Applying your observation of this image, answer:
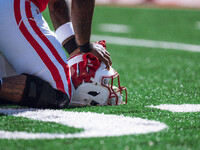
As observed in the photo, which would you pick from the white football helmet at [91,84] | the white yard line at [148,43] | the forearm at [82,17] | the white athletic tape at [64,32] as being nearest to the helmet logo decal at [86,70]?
the white football helmet at [91,84]

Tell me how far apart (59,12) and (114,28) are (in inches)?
239

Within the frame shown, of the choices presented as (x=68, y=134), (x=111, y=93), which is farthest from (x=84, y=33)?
(x=68, y=134)

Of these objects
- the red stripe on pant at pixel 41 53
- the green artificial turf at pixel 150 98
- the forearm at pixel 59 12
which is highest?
the forearm at pixel 59 12

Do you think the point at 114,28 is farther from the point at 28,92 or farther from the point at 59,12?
the point at 28,92

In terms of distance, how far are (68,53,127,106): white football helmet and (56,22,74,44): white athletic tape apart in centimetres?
26

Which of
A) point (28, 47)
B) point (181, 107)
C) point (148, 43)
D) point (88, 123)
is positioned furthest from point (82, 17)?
point (148, 43)

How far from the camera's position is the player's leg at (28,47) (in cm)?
245

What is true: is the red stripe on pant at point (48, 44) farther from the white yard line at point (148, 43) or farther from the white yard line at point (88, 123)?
the white yard line at point (148, 43)

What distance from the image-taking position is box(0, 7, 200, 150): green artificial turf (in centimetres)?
169

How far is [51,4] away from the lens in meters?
2.92

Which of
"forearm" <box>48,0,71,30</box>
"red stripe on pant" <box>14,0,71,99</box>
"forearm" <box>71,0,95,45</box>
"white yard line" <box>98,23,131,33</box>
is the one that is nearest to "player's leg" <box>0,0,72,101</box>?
"red stripe on pant" <box>14,0,71,99</box>

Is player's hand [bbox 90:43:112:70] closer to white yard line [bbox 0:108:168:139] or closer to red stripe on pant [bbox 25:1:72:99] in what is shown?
red stripe on pant [bbox 25:1:72:99]

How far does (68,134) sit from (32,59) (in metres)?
0.75

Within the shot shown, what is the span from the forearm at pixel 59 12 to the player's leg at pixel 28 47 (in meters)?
0.40
